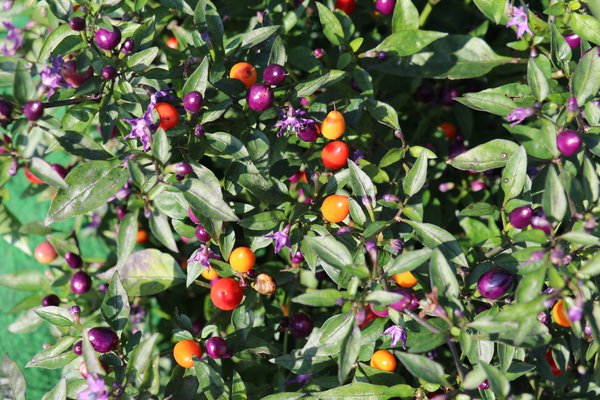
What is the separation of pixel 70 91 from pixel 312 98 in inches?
31.3

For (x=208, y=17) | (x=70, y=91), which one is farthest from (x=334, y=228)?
(x=70, y=91)

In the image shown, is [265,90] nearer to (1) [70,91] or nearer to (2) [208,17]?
(2) [208,17]

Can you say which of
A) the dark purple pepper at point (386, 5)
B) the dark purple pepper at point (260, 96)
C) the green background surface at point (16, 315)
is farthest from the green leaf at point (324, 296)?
the green background surface at point (16, 315)

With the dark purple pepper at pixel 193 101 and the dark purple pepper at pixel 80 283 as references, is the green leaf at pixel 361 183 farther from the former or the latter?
the dark purple pepper at pixel 80 283

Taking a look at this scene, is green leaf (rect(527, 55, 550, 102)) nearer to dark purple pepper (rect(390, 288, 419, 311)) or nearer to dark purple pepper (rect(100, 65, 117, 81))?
dark purple pepper (rect(390, 288, 419, 311))

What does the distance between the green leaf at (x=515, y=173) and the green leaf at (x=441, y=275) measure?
0.38m

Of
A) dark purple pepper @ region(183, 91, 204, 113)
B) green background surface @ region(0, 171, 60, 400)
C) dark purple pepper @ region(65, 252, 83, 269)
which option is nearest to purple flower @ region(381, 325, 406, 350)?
dark purple pepper @ region(183, 91, 204, 113)

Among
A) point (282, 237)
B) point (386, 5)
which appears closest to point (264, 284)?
point (282, 237)

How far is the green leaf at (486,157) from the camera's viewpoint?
1833mm

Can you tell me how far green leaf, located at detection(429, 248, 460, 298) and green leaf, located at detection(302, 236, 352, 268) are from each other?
0.73 ft

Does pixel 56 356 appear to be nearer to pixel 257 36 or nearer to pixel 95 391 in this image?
pixel 95 391

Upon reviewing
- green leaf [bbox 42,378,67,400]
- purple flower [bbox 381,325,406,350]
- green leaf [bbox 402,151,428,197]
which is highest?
green leaf [bbox 402,151,428,197]

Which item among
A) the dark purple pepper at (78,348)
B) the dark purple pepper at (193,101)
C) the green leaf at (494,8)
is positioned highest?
the green leaf at (494,8)

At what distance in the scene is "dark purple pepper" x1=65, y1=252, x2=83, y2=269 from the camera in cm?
230
